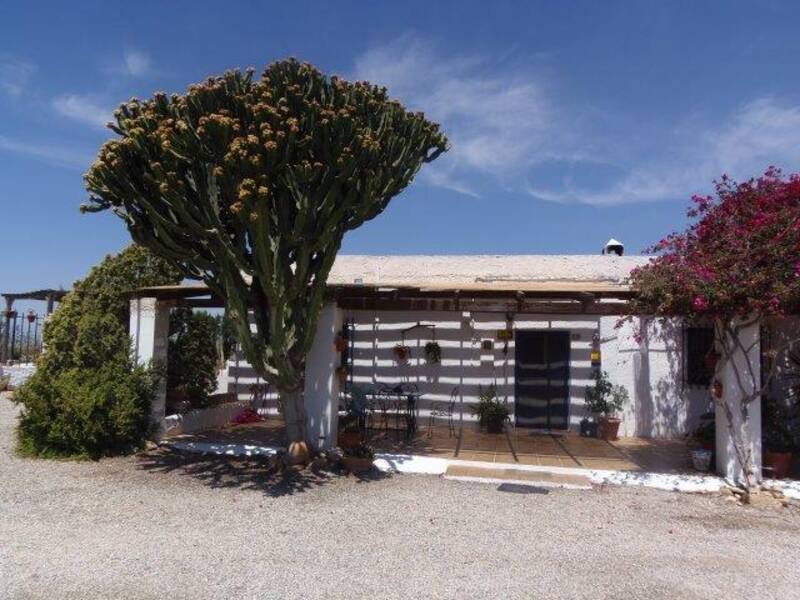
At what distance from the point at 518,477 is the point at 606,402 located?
428cm

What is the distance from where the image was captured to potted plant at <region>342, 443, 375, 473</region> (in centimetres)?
834

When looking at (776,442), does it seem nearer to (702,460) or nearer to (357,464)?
(702,460)

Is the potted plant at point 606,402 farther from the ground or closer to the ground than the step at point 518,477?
farther from the ground

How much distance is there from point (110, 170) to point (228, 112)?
1554 mm

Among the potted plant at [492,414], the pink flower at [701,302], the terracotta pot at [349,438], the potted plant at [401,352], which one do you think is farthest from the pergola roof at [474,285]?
the potted plant at [492,414]

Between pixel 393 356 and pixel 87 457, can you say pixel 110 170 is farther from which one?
pixel 393 356

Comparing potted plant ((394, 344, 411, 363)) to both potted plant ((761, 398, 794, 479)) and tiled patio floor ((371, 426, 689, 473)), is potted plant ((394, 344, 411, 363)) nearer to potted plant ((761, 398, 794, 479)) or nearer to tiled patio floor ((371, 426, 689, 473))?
tiled patio floor ((371, 426, 689, 473))

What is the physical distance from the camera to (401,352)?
1272cm

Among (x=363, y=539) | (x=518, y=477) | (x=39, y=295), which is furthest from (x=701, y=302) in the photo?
(x=39, y=295)

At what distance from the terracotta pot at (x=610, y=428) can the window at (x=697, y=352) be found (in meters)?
1.66

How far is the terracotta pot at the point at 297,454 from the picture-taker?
820 cm

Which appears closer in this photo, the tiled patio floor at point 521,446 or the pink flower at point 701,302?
the pink flower at point 701,302

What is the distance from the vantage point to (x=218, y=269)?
7.87 m

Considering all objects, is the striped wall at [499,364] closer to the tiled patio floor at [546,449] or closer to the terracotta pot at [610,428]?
the terracotta pot at [610,428]
